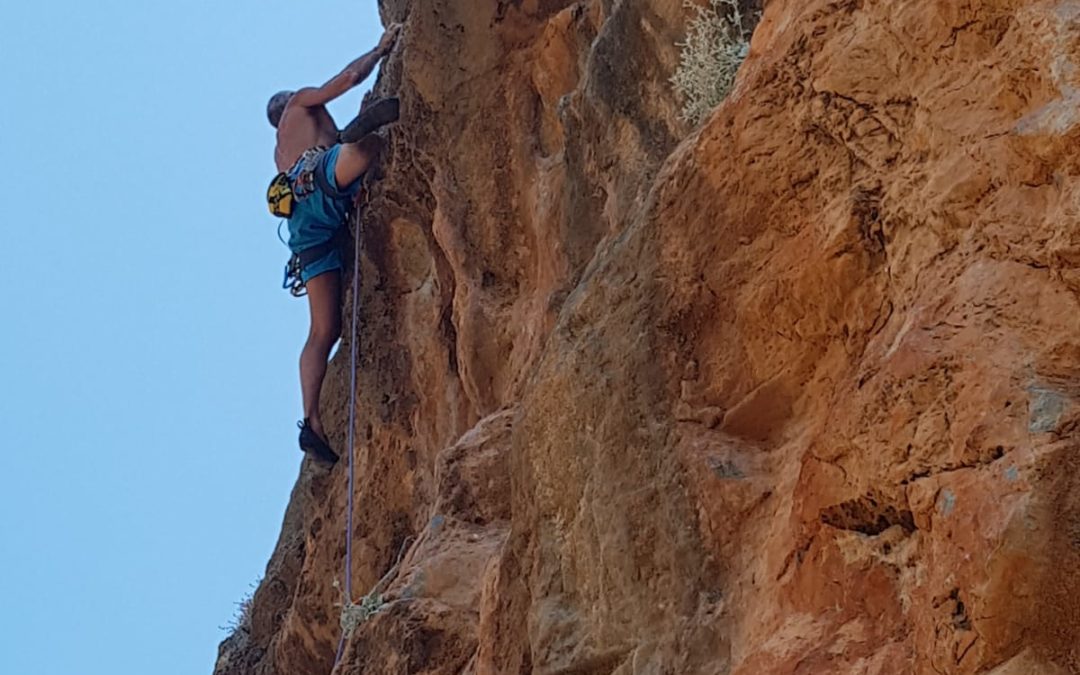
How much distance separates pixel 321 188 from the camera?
30.8 ft

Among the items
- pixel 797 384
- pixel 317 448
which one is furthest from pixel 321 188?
pixel 797 384

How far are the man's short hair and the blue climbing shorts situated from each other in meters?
1.52

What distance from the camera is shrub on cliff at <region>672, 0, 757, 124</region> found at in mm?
5270

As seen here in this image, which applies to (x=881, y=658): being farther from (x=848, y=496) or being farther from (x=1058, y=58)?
(x=1058, y=58)

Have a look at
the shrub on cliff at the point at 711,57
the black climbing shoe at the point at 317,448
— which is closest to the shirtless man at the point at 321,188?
the black climbing shoe at the point at 317,448

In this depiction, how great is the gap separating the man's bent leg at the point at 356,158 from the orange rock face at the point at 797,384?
2766 millimetres

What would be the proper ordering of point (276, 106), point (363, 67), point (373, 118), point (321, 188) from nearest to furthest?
point (373, 118) → point (321, 188) → point (363, 67) → point (276, 106)

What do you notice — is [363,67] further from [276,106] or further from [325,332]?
[325,332]

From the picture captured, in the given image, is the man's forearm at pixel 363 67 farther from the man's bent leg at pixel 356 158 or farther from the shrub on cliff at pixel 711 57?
the shrub on cliff at pixel 711 57

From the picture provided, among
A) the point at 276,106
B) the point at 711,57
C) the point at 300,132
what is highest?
the point at 276,106

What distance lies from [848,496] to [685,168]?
1.46m

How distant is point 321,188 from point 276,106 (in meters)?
2.19

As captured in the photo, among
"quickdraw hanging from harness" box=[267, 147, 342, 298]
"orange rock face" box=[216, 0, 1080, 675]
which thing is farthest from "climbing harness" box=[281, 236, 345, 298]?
"orange rock face" box=[216, 0, 1080, 675]

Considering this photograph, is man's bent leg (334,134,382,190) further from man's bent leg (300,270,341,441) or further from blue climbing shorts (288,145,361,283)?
man's bent leg (300,270,341,441)
